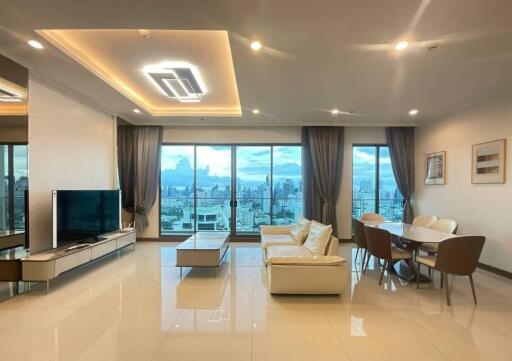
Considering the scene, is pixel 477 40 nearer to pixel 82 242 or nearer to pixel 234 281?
pixel 234 281

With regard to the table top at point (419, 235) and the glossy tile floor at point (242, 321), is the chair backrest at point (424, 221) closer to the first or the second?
the table top at point (419, 235)

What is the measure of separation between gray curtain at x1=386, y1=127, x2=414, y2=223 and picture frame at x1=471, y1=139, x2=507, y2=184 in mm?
1890

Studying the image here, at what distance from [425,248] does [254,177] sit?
4090mm

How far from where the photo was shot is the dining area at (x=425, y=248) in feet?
10.9

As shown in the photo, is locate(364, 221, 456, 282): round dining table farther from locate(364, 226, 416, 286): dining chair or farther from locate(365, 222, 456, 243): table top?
locate(364, 226, 416, 286): dining chair

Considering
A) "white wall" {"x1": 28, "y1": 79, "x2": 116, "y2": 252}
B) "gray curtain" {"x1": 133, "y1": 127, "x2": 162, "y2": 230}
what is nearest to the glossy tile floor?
"white wall" {"x1": 28, "y1": 79, "x2": 116, "y2": 252}

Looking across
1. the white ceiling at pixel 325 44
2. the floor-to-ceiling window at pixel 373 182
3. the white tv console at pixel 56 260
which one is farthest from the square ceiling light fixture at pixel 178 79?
the floor-to-ceiling window at pixel 373 182

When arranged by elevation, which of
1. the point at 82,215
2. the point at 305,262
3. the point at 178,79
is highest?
the point at 178,79

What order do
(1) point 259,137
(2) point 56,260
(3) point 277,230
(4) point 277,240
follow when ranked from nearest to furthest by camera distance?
(2) point 56,260, (4) point 277,240, (3) point 277,230, (1) point 259,137

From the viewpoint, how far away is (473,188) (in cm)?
498

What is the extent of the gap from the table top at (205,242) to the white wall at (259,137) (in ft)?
7.58

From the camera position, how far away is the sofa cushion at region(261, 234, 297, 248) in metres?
4.82

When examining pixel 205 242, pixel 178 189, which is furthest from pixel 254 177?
pixel 205 242

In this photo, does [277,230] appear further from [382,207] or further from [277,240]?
[382,207]
